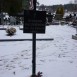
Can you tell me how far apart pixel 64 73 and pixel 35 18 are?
2152 millimetres

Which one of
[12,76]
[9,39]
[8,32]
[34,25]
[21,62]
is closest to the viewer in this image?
[34,25]

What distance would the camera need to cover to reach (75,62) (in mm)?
11391

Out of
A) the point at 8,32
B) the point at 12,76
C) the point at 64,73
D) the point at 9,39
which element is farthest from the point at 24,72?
the point at 8,32

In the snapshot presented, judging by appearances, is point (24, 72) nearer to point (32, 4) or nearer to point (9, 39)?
point (32, 4)

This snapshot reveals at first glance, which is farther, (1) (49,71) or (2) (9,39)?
(2) (9,39)

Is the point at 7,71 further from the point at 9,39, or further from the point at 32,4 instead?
the point at 9,39

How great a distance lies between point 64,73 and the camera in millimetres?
9266

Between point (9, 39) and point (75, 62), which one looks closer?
point (75, 62)

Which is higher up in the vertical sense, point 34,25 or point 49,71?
point 34,25

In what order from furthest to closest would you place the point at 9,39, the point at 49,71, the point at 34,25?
the point at 9,39 < the point at 49,71 < the point at 34,25

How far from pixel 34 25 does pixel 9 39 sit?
11728mm

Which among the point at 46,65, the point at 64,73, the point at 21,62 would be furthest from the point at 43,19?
the point at 21,62

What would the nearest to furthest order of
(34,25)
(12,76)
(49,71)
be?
1. (34,25)
2. (12,76)
3. (49,71)

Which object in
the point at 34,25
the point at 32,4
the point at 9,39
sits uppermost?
the point at 32,4
